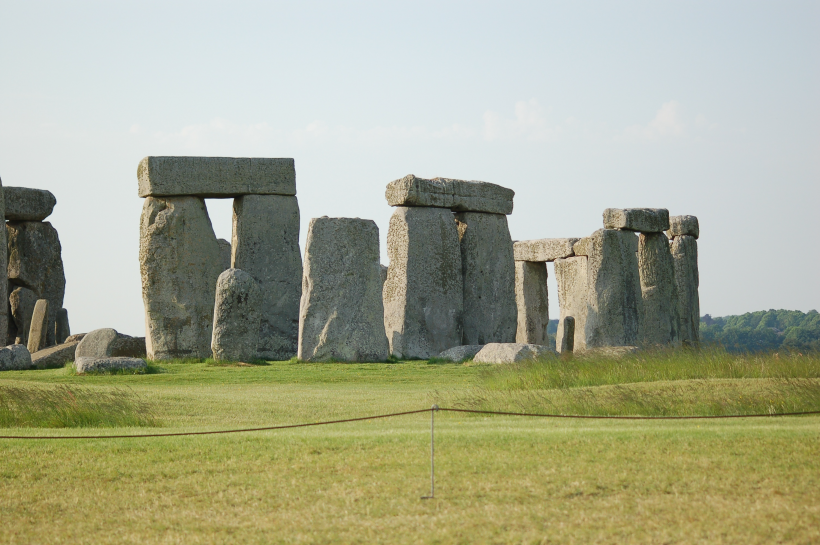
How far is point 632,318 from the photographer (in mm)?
20219

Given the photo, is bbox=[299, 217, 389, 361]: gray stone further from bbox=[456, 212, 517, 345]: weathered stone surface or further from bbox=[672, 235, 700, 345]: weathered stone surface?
bbox=[672, 235, 700, 345]: weathered stone surface

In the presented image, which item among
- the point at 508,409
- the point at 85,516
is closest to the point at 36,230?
the point at 508,409

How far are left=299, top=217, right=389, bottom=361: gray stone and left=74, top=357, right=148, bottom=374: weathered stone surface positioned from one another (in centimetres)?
287

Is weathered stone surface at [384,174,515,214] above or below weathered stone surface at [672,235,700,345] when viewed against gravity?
above

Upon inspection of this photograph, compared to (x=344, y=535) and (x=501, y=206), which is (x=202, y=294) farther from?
(x=344, y=535)

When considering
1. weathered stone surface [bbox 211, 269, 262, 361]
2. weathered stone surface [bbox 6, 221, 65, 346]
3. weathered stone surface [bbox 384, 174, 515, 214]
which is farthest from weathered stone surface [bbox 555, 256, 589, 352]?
Result: weathered stone surface [bbox 6, 221, 65, 346]

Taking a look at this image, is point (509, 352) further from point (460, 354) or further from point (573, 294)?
point (573, 294)

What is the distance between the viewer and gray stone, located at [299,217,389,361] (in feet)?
57.3

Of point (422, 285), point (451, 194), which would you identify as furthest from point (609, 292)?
point (451, 194)

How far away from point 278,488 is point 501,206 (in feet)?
51.1

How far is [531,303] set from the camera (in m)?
24.6

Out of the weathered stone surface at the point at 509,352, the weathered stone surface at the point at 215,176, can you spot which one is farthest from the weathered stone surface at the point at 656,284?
the weathered stone surface at the point at 215,176

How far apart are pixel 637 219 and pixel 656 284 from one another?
73.3 inches

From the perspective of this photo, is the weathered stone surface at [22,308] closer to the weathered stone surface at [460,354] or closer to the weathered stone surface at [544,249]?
the weathered stone surface at [460,354]
